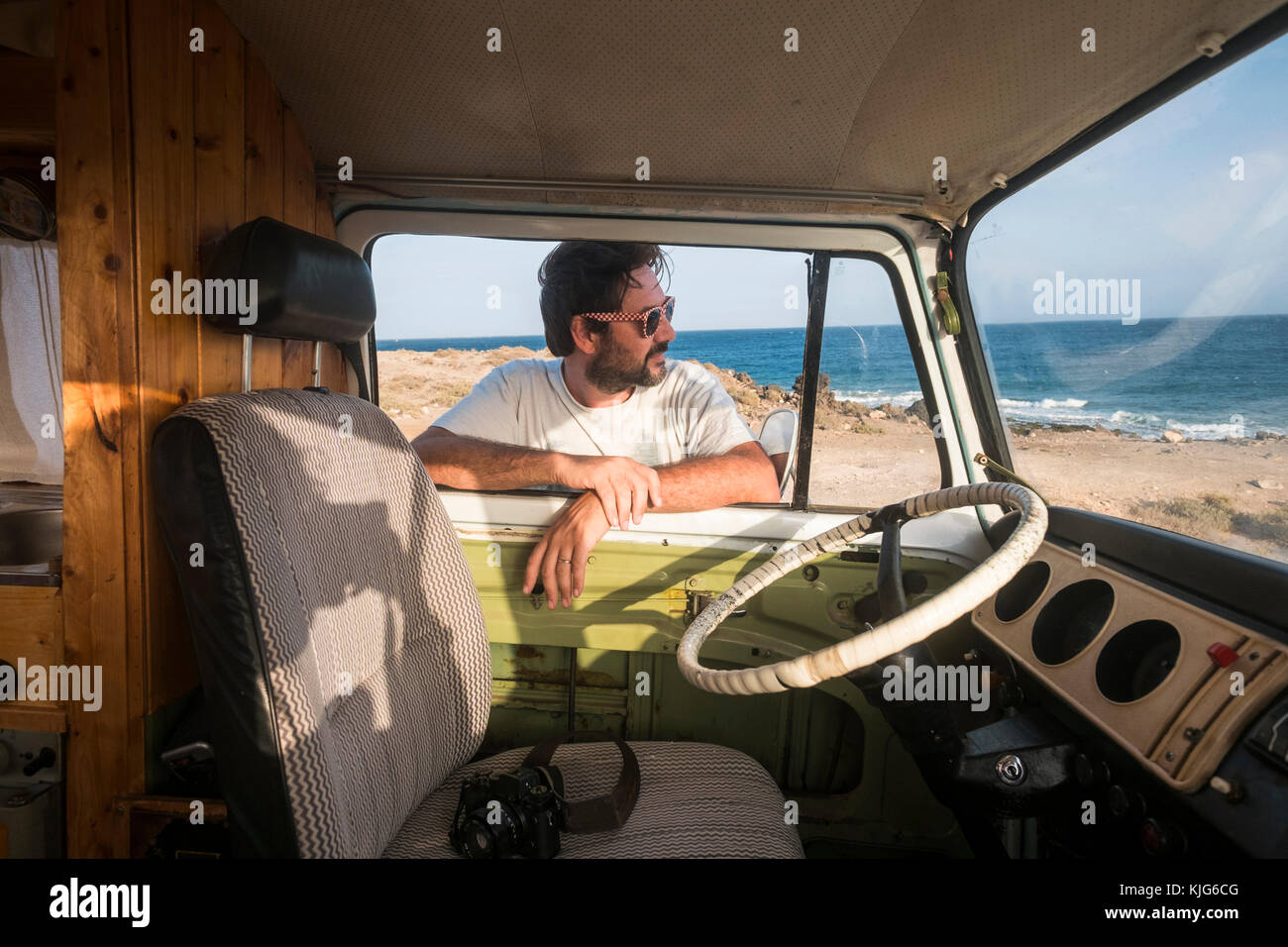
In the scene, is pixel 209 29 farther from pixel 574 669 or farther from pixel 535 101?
pixel 574 669

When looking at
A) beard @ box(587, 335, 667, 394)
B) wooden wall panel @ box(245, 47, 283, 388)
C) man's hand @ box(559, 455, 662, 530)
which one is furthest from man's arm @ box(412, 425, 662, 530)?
wooden wall panel @ box(245, 47, 283, 388)

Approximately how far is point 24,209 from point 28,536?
0.88m

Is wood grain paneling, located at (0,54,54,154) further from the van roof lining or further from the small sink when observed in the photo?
the small sink

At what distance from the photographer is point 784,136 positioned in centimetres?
167

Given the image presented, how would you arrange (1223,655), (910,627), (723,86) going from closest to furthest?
(910,627)
(1223,655)
(723,86)

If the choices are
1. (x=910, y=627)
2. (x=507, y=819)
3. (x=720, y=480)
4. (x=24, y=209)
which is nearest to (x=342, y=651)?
(x=507, y=819)

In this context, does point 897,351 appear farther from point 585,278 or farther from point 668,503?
point 585,278

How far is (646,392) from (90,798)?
1613mm

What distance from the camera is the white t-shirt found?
2145 mm

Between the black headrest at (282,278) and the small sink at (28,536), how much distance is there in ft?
3.41

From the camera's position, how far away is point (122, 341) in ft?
3.94

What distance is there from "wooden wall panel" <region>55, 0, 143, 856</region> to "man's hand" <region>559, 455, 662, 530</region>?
112 cm

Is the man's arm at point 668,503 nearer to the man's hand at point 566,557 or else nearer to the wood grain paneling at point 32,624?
the man's hand at point 566,557
